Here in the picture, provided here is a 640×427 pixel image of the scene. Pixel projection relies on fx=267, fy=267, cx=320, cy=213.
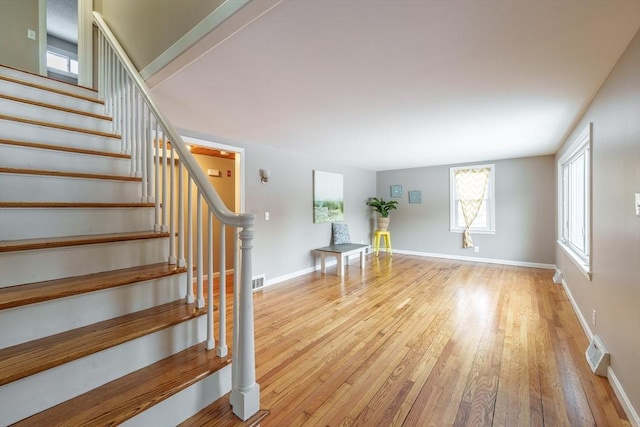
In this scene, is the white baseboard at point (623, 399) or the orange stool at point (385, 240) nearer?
the white baseboard at point (623, 399)

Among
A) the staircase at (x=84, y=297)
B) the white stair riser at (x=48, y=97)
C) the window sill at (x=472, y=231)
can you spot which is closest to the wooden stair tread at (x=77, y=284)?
the staircase at (x=84, y=297)

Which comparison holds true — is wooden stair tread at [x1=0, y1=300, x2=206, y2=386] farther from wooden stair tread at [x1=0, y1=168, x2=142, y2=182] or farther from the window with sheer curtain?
the window with sheer curtain

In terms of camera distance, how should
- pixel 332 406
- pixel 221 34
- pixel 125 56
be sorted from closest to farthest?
pixel 221 34 < pixel 332 406 < pixel 125 56

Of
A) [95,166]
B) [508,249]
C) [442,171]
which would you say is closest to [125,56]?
[95,166]

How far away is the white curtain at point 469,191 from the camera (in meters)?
5.60

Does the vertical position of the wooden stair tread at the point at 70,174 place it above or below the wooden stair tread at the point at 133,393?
above

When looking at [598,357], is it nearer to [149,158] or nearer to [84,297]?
[84,297]

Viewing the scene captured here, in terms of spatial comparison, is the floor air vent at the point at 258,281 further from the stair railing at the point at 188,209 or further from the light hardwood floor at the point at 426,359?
the stair railing at the point at 188,209

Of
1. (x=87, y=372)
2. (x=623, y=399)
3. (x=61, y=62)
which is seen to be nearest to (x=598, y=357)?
(x=623, y=399)

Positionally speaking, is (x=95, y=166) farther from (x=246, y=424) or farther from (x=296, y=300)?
(x=296, y=300)

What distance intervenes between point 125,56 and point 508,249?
6.54 m

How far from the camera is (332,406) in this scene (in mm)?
1625

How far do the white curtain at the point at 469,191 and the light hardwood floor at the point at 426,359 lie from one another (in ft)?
6.72

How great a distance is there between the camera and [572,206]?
3717 mm
